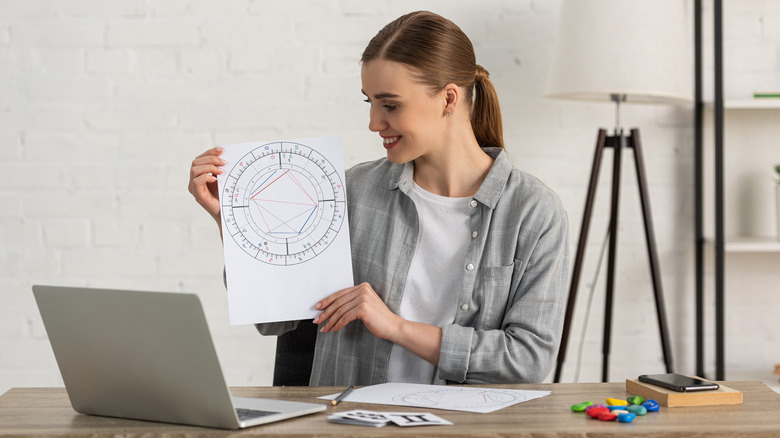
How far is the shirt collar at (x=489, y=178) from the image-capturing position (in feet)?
4.86

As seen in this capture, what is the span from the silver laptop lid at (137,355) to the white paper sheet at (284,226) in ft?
1.05

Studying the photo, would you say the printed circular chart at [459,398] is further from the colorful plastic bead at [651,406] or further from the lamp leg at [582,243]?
the lamp leg at [582,243]

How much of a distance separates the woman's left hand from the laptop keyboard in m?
0.31

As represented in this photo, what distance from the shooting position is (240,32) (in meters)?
2.42

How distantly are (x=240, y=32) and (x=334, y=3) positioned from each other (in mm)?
306

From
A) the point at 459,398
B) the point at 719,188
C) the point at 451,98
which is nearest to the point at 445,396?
the point at 459,398

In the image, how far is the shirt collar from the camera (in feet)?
4.86

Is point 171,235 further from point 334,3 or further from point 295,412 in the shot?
point 295,412

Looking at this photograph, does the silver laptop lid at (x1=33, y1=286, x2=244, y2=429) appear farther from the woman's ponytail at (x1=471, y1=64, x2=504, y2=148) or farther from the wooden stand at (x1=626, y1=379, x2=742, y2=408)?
the woman's ponytail at (x1=471, y1=64, x2=504, y2=148)

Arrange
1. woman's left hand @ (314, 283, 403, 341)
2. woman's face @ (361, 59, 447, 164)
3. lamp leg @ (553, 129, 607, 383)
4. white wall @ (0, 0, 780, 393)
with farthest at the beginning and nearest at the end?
white wall @ (0, 0, 780, 393) < lamp leg @ (553, 129, 607, 383) < woman's face @ (361, 59, 447, 164) < woman's left hand @ (314, 283, 403, 341)

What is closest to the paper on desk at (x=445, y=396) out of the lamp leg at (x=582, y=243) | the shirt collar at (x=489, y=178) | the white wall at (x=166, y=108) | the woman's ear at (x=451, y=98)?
the shirt collar at (x=489, y=178)

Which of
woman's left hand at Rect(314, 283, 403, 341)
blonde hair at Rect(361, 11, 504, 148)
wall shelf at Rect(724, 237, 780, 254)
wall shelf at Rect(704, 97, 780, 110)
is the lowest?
woman's left hand at Rect(314, 283, 403, 341)

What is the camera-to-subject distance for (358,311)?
131 centimetres

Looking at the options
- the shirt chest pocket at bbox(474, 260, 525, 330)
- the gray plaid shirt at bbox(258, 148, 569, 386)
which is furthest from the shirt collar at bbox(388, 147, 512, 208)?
the shirt chest pocket at bbox(474, 260, 525, 330)
